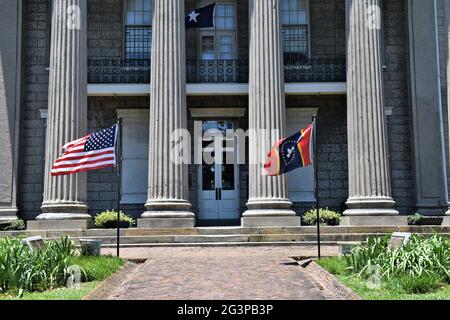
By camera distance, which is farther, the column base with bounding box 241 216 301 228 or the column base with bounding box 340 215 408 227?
the column base with bounding box 340 215 408 227

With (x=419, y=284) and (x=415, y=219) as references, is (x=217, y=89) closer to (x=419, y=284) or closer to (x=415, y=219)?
(x=415, y=219)

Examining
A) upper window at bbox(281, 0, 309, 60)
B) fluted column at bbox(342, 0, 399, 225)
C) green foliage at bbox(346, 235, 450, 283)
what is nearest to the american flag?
green foliage at bbox(346, 235, 450, 283)

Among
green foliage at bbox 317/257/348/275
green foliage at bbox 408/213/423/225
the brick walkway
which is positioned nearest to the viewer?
the brick walkway

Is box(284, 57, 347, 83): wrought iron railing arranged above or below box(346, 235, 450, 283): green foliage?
above

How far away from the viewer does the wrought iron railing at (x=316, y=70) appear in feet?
75.9

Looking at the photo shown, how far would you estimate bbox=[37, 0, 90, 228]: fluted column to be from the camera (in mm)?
18781

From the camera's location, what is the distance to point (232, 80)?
23.0 meters

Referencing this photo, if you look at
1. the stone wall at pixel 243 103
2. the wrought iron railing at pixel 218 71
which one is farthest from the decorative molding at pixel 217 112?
the wrought iron railing at pixel 218 71

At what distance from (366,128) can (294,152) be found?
17.6 feet

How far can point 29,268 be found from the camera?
30.0ft

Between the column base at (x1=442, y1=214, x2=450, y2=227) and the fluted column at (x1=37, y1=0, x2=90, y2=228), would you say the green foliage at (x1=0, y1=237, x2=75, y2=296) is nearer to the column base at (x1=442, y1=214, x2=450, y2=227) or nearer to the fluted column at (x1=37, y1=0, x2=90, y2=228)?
the fluted column at (x1=37, y1=0, x2=90, y2=228)

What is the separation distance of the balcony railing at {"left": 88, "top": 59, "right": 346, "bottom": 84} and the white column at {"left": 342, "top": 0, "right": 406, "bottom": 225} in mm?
3114

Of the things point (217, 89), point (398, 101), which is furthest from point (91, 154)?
point (398, 101)
